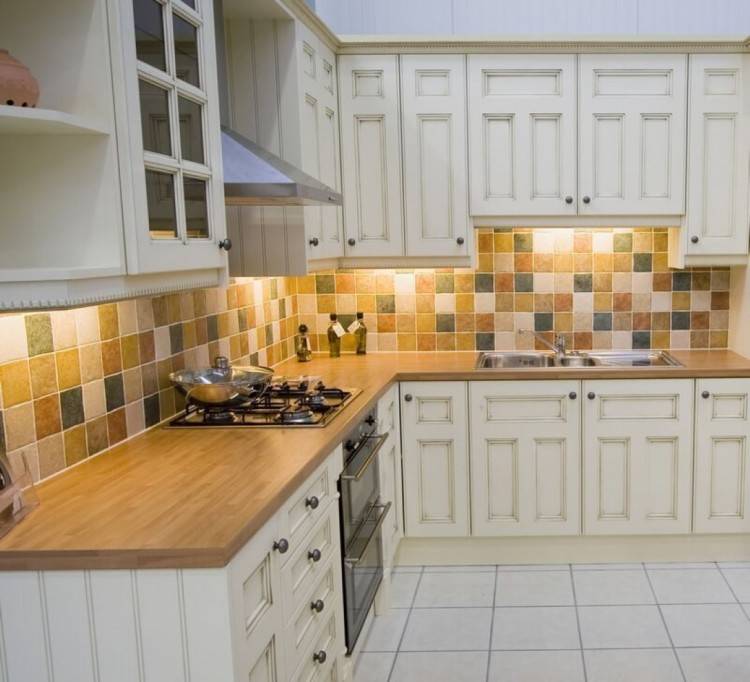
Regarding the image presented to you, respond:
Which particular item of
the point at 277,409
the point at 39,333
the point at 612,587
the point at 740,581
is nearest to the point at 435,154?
the point at 277,409

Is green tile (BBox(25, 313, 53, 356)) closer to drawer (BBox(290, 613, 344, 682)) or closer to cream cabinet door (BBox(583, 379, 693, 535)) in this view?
drawer (BBox(290, 613, 344, 682))

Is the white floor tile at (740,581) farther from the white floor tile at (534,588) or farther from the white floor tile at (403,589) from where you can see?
the white floor tile at (403,589)

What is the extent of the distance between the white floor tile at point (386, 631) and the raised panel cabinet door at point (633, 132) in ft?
6.17

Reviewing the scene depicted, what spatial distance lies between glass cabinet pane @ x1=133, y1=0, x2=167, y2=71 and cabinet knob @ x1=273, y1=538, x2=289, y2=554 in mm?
1121

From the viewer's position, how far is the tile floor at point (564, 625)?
2.73 m

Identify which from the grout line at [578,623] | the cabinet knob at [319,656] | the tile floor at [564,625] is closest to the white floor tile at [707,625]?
the tile floor at [564,625]

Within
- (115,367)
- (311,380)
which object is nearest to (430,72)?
(311,380)

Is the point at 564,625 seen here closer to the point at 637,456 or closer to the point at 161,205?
the point at 637,456

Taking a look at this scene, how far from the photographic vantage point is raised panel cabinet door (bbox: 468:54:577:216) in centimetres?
354

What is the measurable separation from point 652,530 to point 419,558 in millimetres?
1000

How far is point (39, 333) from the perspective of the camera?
2.04 meters

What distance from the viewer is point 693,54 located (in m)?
3.50

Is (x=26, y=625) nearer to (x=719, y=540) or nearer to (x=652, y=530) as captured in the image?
(x=652, y=530)

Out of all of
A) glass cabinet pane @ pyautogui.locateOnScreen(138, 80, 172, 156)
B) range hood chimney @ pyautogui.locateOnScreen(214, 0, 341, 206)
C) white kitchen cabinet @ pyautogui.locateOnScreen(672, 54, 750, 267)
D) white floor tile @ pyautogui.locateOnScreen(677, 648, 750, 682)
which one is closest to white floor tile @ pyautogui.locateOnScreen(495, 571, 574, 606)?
white floor tile @ pyautogui.locateOnScreen(677, 648, 750, 682)
